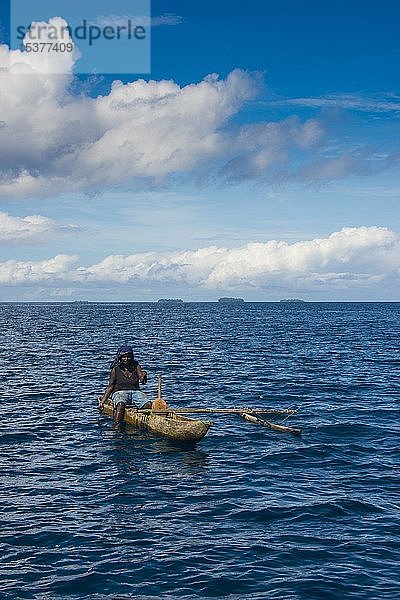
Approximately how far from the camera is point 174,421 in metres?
23.9

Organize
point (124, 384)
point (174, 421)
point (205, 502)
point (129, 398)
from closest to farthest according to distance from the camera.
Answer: point (205, 502)
point (174, 421)
point (129, 398)
point (124, 384)

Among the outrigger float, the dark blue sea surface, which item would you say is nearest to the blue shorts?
the outrigger float

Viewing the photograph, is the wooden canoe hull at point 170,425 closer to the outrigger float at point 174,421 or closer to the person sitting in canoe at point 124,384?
the outrigger float at point 174,421

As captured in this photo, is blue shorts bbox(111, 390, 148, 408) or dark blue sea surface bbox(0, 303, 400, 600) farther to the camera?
blue shorts bbox(111, 390, 148, 408)

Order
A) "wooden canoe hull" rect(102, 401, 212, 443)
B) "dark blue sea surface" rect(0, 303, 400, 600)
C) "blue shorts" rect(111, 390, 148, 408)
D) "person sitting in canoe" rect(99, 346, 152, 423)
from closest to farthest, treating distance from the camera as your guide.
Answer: "dark blue sea surface" rect(0, 303, 400, 600), "wooden canoe hull" rect(102, 401, 212, 443), "person sitting in canoe" rect(99, 346, 152, 423), "blue shorts" rect(111, 390, 148, 408)

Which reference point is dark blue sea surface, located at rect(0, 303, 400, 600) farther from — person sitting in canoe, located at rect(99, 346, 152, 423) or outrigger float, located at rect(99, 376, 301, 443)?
person sitting in canoe, located at rect(99, 346, 152, 423)

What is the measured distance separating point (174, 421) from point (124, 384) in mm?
4586

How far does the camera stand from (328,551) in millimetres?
14164

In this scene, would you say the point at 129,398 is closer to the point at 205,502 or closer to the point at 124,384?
the point at 124,384

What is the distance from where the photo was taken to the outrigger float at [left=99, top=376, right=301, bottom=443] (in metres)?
23.2

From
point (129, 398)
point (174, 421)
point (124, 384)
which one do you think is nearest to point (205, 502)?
point (174, 421)

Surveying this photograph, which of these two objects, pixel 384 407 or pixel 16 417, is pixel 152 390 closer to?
pixel 16 417

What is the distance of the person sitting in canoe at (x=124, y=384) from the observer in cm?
2709

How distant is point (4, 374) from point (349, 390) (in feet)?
80.3
